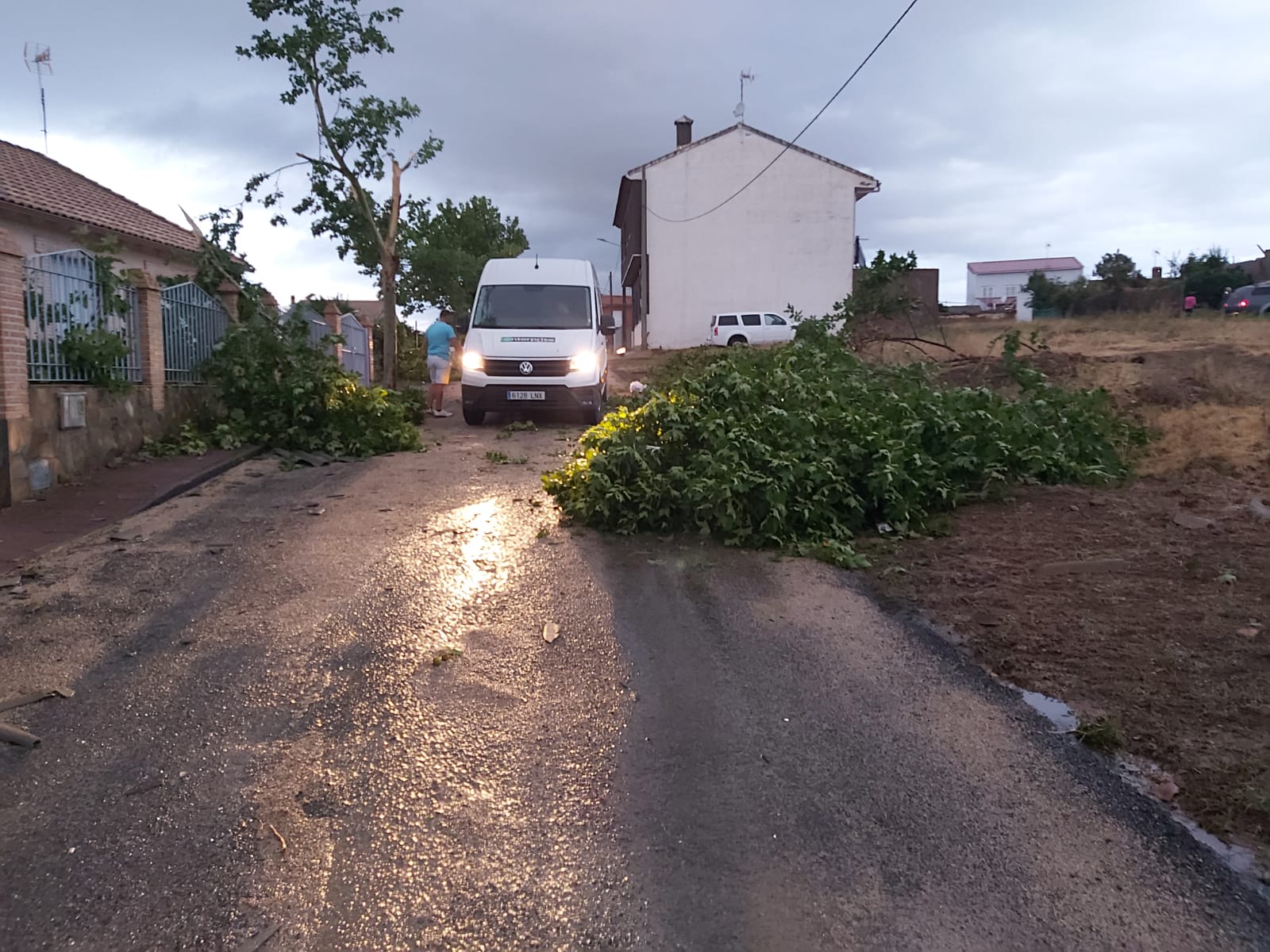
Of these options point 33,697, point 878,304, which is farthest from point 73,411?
point 878,304

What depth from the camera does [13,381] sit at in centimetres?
830

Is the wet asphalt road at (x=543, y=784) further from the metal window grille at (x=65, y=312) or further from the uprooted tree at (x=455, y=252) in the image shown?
the uprooted tree at (x=455, y=252)

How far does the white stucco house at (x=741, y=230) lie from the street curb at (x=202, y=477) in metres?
26.0

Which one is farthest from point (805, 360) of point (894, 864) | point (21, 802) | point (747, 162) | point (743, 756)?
point (747, 162)

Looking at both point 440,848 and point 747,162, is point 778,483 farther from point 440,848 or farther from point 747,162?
point 747,162

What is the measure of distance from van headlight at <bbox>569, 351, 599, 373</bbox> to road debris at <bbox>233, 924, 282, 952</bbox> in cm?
1171

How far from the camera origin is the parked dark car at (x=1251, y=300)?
31.9m

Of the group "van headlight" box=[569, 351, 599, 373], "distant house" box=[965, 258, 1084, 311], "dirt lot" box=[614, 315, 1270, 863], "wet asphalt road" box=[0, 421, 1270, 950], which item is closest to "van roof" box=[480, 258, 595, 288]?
"van headlight" box=[569, 351, 599, 373]

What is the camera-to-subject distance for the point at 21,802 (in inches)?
136

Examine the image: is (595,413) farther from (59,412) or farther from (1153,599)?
(1153,599)

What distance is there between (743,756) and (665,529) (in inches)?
154

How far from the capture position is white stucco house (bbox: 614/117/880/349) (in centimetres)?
3597

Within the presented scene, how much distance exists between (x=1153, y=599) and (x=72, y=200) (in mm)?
23276

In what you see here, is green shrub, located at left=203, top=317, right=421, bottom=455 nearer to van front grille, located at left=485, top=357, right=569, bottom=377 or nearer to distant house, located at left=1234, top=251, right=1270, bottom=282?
van front grille, located at left=485, top=357, right=569, bottom=377
